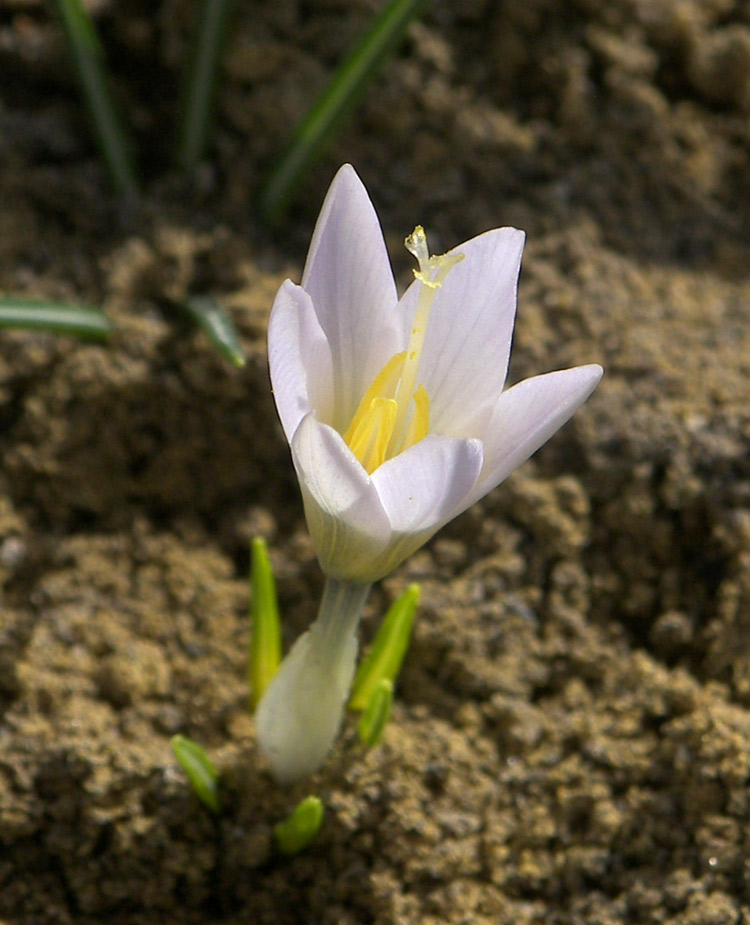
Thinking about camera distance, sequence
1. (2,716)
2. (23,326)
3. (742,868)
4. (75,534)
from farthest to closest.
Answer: (75,534) → (23,326) → (2,716) → (742,868)

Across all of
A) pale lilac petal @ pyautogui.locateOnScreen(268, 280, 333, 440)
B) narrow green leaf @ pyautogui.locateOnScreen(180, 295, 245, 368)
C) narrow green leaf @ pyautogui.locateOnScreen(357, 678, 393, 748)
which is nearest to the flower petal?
pale lilac petal @ pyautogui.locateOnScreen(268, 280, 333, 440)

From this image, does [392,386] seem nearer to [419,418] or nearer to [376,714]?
[419,418]

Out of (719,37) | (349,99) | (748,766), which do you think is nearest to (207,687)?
(748,766)

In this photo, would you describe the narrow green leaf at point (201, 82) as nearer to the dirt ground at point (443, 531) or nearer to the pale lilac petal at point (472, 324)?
the dirt ground at point (443, 531)

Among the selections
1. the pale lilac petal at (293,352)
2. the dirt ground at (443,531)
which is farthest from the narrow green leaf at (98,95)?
the pale lilac petal at (293,352)

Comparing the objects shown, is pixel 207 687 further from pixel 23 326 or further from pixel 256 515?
pixel 23 326

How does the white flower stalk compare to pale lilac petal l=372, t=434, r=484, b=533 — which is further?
the white flower stalk

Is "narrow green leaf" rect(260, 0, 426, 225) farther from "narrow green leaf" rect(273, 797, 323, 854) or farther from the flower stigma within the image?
"narrow green leaf" rect(273, 797, 323, 854)
